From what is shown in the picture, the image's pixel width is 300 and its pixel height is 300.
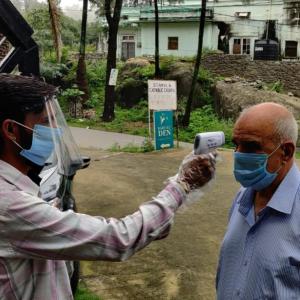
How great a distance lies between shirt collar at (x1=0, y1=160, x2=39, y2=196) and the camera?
1.60 metres

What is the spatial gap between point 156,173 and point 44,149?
745 cm

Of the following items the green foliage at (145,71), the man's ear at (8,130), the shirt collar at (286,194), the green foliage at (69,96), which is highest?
the man's ear at (8,130)

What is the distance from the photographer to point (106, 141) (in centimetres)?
1490

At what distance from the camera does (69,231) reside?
154 cm

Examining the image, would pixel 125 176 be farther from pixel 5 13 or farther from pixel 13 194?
pixel 13 194

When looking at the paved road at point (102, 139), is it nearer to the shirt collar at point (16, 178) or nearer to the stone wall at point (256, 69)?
the stone wall at point (256, 69)

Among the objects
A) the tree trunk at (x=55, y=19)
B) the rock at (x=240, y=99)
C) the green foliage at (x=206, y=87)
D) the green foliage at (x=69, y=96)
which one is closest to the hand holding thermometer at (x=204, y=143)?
the tree trunk at (x=55, y=19)

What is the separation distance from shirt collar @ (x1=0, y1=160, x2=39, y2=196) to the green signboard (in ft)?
32.3

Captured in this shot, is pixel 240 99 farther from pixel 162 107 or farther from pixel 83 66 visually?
pixel 162 107

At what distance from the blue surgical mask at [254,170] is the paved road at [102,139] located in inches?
453

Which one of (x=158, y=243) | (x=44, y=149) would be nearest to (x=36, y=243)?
(x=44, y=149)

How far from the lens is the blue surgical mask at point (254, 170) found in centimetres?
207

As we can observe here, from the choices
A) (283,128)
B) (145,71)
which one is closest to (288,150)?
(283,128)

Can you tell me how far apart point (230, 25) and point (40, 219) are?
31940 millimetres
